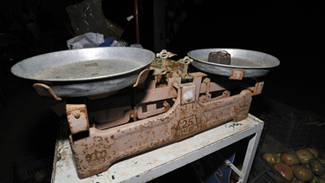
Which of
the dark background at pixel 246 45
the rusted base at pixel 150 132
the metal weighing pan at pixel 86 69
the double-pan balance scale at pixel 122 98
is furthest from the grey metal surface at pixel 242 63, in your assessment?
the dark background at pixel 246 45

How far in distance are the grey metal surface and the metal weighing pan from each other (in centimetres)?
37

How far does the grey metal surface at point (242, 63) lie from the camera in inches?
37.1

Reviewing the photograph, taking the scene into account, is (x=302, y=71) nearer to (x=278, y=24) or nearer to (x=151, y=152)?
(x=278, y=24)

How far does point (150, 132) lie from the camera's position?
876 millimetres

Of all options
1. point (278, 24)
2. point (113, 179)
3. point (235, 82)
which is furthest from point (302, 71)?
point (113, 179)

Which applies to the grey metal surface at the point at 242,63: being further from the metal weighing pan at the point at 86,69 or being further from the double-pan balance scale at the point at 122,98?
the metal weighing pan at the point at 86,69

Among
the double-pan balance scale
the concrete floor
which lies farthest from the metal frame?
the concrete floor

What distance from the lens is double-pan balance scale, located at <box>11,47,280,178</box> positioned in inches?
26.0

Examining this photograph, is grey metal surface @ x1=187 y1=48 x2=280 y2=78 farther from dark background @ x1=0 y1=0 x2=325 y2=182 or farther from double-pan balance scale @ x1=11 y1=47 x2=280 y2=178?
dark background @ x1=0 y1=0 x2=325 y2=182

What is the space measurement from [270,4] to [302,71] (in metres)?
1.16

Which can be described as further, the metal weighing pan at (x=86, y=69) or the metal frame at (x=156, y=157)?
the metal frame at (x=156, y=157)

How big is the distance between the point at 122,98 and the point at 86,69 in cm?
26

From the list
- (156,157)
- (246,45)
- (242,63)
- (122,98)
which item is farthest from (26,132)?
(246,45)

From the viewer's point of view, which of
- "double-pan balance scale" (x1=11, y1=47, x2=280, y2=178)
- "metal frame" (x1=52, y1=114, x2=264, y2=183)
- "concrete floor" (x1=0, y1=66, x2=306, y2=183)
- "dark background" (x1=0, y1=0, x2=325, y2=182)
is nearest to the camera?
"double-pan balance scale" (x1=11, y1=47, x2=280, y2=178)
